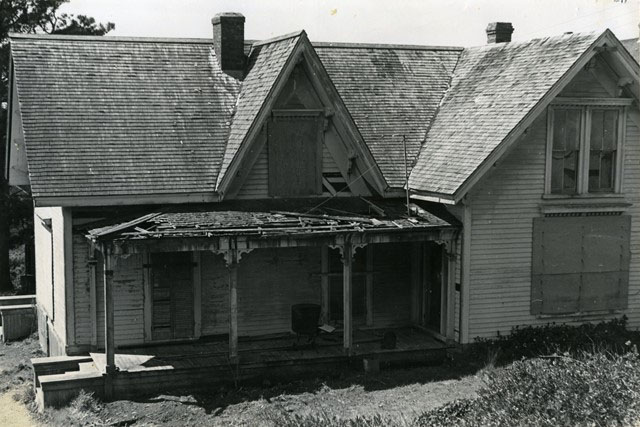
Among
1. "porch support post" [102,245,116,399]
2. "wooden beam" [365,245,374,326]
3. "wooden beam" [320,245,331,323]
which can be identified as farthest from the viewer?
"wooden beam" [365,245,374,326]

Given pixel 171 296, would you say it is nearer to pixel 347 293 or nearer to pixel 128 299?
pixel 128 299

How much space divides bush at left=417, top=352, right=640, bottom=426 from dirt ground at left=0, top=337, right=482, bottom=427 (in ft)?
3.13

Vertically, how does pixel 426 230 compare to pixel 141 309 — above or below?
above

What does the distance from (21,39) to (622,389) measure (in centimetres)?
1529

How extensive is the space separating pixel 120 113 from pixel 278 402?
7.80m

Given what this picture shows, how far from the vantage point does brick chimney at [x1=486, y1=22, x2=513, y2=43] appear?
25.4 metres

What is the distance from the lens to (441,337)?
63.1ft

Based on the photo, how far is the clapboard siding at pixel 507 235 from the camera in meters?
18.8

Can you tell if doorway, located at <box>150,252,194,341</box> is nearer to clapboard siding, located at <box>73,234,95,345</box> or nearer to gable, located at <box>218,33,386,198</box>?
clapboard siding, located at <box>73,234,95,345</box>

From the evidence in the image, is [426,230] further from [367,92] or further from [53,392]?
[53,392]

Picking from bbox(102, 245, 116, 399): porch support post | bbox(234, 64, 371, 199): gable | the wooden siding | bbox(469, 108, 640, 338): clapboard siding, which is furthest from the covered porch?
the wooden siding

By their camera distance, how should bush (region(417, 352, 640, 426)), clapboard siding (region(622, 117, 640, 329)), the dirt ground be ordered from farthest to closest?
clapboard siding (region(622, 117, 640, 329))
the dirt ground
bush (region(417, 352, 640, 426))

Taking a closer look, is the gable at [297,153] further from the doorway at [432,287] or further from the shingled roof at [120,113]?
the doorway at [432,287]

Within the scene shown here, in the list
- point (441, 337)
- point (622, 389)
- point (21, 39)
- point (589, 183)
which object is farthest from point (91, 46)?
point (622, 389)
